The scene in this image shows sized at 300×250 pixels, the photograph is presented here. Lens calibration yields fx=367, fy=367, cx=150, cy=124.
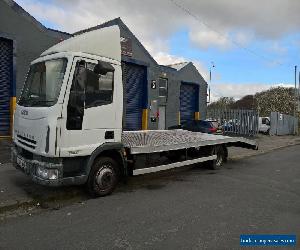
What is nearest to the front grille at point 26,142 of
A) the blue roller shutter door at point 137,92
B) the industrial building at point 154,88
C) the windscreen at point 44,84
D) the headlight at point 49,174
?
the headlight at point 49,174

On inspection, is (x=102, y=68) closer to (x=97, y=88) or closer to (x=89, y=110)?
(x=97, y=88)

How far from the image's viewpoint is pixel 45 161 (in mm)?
6656

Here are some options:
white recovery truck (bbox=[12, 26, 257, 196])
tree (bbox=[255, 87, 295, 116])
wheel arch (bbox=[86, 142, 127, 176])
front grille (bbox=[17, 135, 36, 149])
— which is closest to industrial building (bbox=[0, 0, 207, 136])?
white recovery truck (bbox=[12, 26, 257, 196])

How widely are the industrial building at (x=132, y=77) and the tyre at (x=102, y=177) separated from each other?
107cm

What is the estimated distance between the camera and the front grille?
22.4 feet

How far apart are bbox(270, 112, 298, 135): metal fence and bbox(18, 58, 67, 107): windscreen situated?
28242 mm

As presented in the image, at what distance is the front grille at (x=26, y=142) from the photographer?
22.4 feet

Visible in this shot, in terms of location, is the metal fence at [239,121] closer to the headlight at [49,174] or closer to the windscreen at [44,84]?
the windscreen at [44,84]

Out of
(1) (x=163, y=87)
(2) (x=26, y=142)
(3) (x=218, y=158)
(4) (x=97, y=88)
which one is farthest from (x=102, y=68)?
(1) (x=163, y=87)

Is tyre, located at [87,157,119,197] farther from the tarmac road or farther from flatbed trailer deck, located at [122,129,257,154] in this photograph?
flatbed trailer deck, located at [122,129,257,154]

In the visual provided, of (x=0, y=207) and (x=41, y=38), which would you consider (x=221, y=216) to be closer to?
(x=0, y=207)

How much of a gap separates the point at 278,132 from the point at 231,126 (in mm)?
6623

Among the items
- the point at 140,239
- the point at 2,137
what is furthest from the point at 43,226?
the point at 2,137

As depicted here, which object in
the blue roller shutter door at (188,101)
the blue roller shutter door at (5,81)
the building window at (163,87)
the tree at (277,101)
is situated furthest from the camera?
the tree at (277,101)
